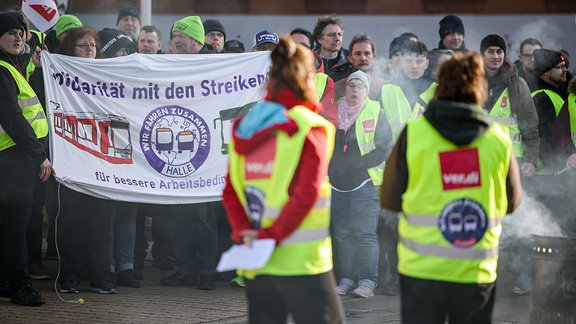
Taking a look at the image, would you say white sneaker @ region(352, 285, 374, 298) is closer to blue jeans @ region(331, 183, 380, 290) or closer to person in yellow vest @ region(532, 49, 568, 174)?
blue jeans @ region(331, 183, 380, 290)

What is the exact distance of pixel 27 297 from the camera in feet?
27.1

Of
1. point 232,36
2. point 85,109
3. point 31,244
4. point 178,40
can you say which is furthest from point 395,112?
point 232,36

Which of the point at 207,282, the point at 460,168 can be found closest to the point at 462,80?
the point at 460,168

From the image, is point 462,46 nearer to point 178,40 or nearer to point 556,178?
point 556,178

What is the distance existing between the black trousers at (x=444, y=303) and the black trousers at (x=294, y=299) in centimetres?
40

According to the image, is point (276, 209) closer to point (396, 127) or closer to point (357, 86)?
point (357, 86)

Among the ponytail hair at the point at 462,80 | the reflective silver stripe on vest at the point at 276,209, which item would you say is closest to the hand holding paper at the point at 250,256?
the reflective silver stripe on vest at the point at 276,209

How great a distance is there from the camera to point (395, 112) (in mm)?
9523

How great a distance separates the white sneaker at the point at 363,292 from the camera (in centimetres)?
917

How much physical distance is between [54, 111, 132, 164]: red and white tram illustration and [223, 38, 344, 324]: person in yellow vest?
15.0ft

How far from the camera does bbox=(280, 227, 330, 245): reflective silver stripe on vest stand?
4789 millimetres

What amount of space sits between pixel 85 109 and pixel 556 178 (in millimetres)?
4429

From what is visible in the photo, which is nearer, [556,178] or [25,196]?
[25,196]

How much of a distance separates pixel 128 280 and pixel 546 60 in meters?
4.67
